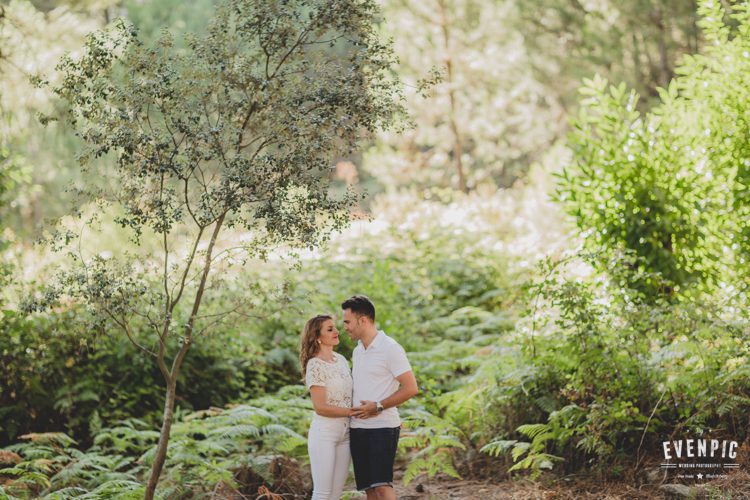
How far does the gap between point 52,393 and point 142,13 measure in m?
14.2

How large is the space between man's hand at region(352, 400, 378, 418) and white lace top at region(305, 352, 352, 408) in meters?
0.12

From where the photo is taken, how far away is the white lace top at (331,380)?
498 cm

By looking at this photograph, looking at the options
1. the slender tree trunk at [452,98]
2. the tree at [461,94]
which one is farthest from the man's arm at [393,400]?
the slender tree trunk at [452,98]

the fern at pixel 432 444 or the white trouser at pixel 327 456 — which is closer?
the white trouser at pixel 327 456

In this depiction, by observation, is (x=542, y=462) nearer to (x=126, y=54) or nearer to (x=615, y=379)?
(x=615, y=379)

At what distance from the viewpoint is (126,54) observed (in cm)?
532

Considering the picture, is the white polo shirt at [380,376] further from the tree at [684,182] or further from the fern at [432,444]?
the tree at [684,182]

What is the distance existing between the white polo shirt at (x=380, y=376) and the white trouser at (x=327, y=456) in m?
0.13

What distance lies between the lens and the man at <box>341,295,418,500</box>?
495cm

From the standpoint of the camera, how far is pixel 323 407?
16.1 ft

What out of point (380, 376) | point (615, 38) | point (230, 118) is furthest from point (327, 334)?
point (615, 38)

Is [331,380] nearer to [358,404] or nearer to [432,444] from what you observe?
[358,404]

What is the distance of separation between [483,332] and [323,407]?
6.21 metres

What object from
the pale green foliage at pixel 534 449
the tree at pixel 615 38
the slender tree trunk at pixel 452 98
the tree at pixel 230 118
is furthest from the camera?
the slender tree trunk at pixel 452 98
